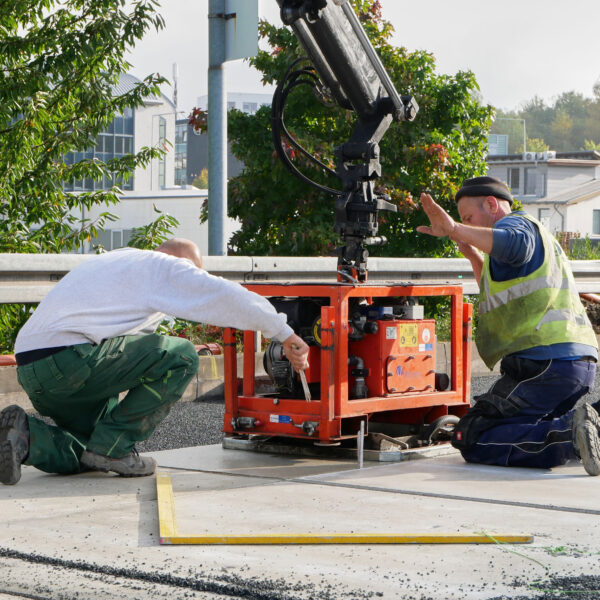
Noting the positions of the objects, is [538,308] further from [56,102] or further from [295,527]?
[56,102]

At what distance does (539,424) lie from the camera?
582 cm

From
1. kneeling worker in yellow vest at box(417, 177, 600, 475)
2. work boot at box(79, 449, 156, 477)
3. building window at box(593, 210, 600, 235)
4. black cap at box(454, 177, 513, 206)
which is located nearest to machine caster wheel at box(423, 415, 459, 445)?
kneeling worker in yellow vest at box(417, 177, 600, 475)

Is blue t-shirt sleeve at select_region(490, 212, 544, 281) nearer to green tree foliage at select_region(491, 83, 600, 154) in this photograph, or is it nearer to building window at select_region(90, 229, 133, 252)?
building window at select_region(90, 229, 133, 252)

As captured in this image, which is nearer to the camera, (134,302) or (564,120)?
(134,302)

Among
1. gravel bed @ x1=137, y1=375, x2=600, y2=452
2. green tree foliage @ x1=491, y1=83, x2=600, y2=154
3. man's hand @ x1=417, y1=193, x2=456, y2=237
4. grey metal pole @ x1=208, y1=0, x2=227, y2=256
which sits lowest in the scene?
gravel bed @ x1=137, y1=375, x2=600, y2=452

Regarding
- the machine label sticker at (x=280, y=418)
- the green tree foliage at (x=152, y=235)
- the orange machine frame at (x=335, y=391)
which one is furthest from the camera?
the green tree foliage at (x=152, y=235)

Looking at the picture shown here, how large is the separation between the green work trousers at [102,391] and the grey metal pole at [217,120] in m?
4.87

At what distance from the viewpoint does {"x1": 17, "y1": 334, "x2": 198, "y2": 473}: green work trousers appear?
5.24 metres

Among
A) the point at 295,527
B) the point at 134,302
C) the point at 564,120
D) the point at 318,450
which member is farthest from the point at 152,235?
the point at 564,120

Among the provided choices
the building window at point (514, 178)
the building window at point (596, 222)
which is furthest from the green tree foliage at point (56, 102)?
the building window at point (514, 178)

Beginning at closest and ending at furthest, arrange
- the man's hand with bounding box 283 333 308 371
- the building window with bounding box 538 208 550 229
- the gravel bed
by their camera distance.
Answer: the man's hand with bounding box 283 333 308 371, the gravel bed, the building window with bounding box 538 208 550 229

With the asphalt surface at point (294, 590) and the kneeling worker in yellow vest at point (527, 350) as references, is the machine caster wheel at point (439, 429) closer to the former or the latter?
the kneeling worker in yellow vest at point (527, 350)

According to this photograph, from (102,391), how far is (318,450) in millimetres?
1458

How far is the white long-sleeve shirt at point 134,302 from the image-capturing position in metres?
5.17
